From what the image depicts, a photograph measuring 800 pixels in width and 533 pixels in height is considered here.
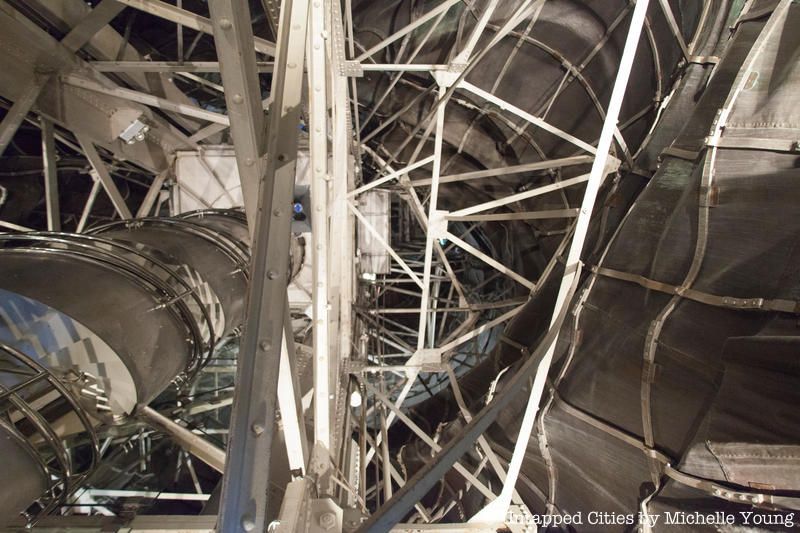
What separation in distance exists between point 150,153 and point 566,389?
26.8 feet

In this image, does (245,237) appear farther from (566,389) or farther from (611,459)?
(611,459)

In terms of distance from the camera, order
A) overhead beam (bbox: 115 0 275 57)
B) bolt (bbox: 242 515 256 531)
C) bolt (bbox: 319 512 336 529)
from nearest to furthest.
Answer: bolt (bbox: 242 515 256 531) → bolt (bbox: 319 512 336 529) → overhead beam (bbox: 115 0 275 57)

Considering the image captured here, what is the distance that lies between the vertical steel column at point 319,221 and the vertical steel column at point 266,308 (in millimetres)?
567

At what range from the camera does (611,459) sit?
3.84m

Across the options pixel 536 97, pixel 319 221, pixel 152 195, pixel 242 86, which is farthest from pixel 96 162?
pixel 536 97

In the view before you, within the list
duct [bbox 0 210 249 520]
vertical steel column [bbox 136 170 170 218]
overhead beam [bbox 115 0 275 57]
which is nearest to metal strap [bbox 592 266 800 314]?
duct [bbox 0 210 249 520]

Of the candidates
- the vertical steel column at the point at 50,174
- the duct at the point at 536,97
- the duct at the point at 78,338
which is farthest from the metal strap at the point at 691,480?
the vertical steel column at the point at 50,174

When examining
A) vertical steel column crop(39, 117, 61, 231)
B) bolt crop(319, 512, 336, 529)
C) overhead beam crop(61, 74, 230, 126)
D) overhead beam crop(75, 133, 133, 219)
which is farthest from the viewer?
overhead beam crop(75, 133, 133, 219)

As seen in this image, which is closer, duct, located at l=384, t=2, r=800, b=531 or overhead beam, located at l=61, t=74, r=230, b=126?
duct, located at l=384, t=2, r=800, b=531

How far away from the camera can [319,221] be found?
336 centimetres

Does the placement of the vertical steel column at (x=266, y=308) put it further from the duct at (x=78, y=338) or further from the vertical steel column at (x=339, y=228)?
the vertical steel column at (x=339, y=228)

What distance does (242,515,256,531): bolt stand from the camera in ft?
6.19

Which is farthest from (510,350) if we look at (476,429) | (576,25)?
(576,25)

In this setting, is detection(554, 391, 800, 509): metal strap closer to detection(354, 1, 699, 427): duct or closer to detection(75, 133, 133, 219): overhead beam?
detection(354, 1, 699, 427): duct
